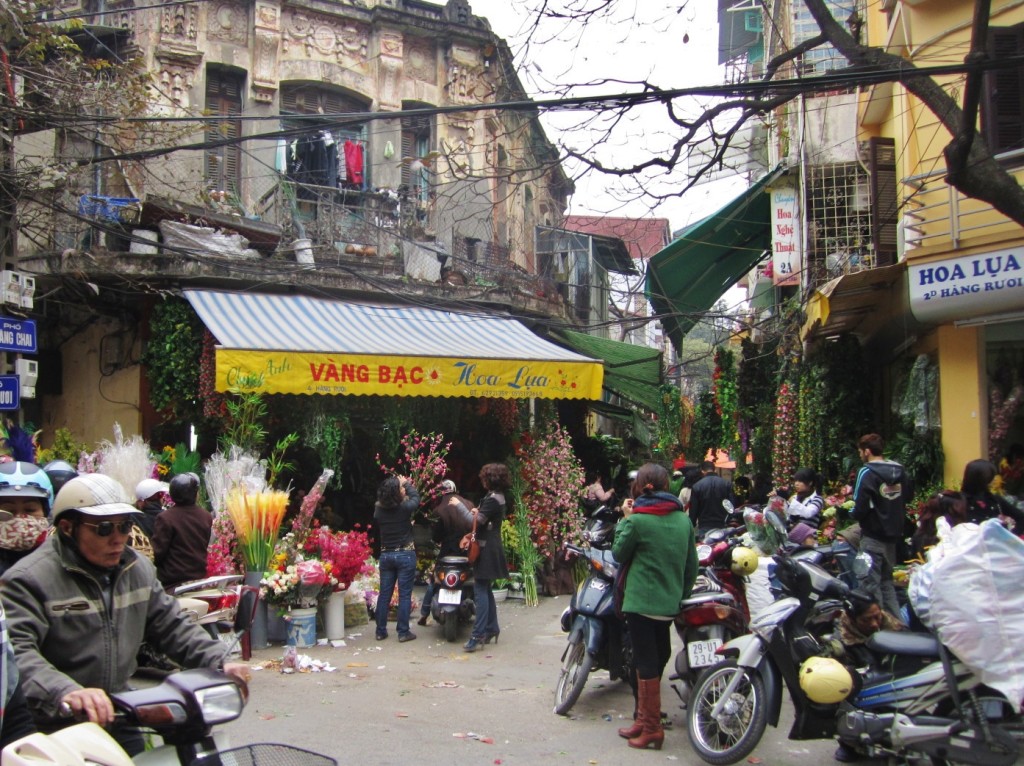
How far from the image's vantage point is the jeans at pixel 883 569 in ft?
23.1

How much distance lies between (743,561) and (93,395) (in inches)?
438

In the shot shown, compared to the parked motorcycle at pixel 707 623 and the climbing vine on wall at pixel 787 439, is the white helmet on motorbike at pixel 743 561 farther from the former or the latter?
the climbing vine on wall at pixel 787 439

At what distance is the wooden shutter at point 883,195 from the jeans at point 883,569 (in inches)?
194

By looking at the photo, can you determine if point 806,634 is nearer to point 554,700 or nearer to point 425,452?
point 554,700

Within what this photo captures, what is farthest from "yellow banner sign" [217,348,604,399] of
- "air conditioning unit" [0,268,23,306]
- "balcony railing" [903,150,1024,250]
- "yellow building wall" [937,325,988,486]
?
"balcony railing" [903,150,1024,250]

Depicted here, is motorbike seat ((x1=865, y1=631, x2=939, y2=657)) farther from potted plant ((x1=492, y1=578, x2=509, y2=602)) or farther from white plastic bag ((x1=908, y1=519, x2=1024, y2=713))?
potted plant ((x1=492, y1=578, x2=509, y2=602))

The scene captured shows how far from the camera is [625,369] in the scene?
56.1 ft

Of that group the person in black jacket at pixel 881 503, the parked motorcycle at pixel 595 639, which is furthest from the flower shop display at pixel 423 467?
the person in black jacket at pixel 881 503

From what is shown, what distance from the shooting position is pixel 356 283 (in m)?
14.5

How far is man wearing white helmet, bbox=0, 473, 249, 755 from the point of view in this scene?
3.07m

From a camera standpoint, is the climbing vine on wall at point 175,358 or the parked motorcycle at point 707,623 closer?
the parked motorcycle at point 707,623

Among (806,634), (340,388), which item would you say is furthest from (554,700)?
(340,388)

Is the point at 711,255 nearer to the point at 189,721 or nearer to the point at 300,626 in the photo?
the point at 300,626

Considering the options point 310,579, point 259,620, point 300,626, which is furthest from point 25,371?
point 300,626
